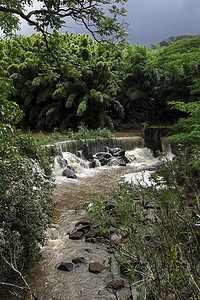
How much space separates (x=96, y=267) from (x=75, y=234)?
110 centimetres

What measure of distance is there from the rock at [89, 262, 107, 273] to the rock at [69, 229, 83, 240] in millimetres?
921

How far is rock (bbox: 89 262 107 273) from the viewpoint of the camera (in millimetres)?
3046

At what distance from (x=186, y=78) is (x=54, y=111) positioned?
36.1ft

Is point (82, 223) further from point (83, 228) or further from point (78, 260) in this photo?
point (78, 260)

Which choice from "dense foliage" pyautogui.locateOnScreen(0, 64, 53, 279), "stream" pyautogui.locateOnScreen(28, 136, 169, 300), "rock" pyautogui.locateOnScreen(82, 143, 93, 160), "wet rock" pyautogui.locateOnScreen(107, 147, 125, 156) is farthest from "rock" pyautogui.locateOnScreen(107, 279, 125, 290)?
"wet rock" pyautogui.locateOnScreen(107, 147, 125, 156)

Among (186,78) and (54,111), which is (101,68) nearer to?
(54,111)

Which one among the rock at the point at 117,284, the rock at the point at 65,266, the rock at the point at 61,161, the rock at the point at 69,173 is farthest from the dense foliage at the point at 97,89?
the rock at the point at 117,284

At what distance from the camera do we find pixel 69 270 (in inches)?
122

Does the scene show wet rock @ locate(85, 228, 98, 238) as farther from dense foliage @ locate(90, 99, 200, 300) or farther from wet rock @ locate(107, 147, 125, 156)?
wet rock @ locate(107, 147, 125, 156)

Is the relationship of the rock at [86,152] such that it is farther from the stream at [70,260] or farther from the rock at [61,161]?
the stream at [70,260]

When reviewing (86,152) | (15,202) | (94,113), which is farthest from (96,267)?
(94,113)

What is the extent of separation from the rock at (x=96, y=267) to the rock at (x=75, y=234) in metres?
0.92

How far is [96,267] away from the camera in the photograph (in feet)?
10.1

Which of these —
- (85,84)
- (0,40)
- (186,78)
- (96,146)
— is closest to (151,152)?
(96,146)
